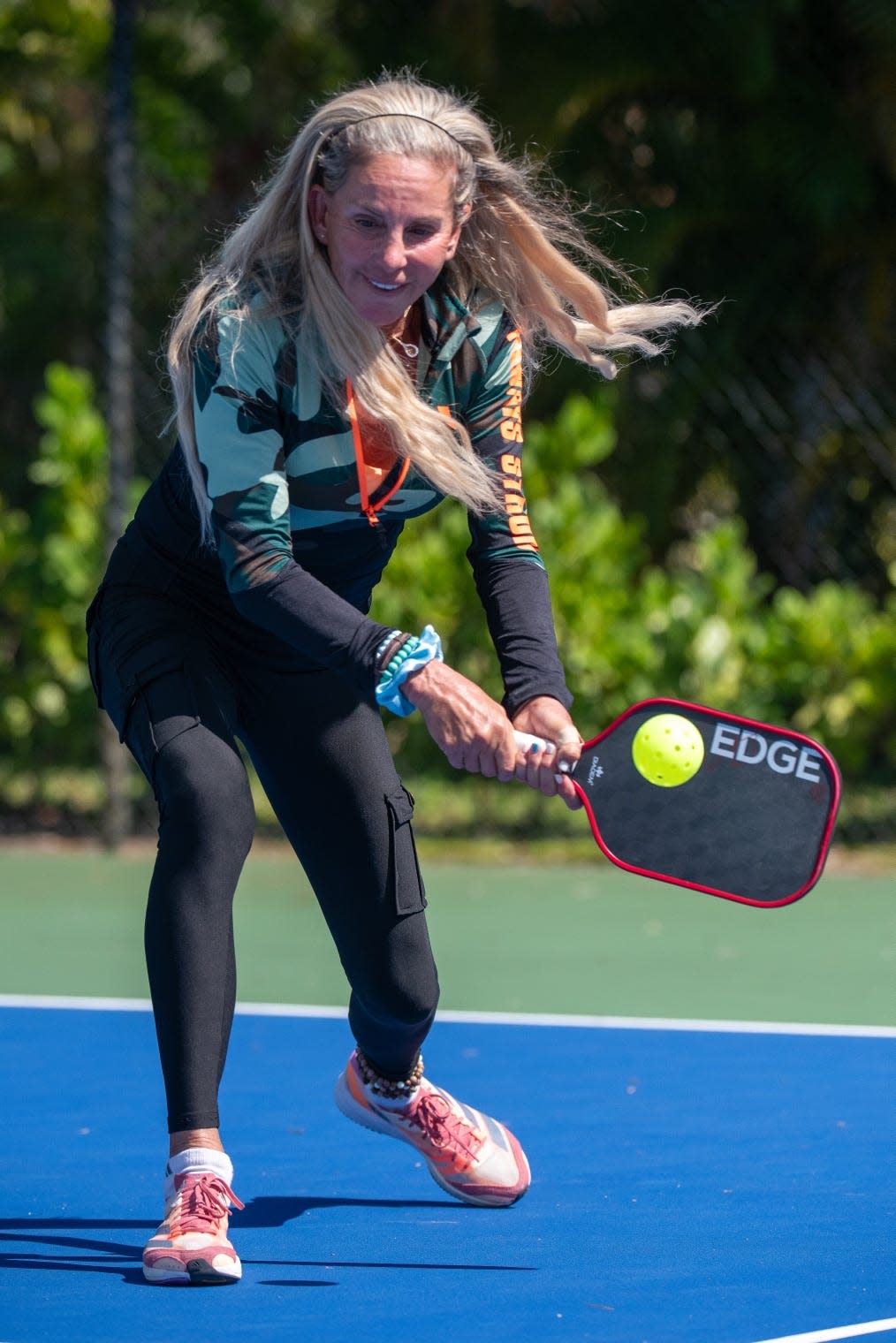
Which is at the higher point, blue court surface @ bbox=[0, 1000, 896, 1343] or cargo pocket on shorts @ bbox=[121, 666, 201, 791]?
cargo pocket on shorts @ bbox=[121, 666, 201, 791]

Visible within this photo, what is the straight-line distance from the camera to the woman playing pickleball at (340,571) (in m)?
3.69

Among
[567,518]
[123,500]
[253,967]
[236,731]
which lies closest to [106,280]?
[123,500]

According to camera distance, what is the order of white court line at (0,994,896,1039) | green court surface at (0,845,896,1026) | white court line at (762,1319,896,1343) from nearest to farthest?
white court line at (762,1319,896,1343) < white court line at (0,994,896,1039) < green court surface at (0,845,896,1026)

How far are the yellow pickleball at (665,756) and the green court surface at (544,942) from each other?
2.52 metres

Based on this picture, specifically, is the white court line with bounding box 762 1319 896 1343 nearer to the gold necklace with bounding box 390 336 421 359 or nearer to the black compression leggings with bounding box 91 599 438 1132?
the black compression leggings with bounding box 91 599 438 1132

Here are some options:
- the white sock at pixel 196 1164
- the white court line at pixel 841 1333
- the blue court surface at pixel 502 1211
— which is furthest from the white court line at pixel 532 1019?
the white court line at pixel 841 1333

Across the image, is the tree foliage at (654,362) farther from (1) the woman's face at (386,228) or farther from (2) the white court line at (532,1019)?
(1) the woman's face at (386,228)

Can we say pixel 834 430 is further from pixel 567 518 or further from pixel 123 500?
pixel 123 500

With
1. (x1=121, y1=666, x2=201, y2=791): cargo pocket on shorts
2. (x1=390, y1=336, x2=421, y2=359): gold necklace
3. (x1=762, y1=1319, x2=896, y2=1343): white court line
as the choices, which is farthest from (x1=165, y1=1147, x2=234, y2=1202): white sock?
(x1=390, y1=336, x2=421, y2=359): gold necklace

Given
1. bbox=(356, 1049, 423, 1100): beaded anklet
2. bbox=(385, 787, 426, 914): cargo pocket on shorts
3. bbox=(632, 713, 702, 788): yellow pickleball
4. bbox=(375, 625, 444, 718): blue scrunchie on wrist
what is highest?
bbox=(375, 625, 444, 718): blue scrunchie on wrist

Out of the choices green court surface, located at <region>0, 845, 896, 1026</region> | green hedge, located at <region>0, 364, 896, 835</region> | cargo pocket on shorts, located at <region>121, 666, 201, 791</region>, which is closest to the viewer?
cargo pocket on shorts, located at <region>121, 666, 201, 791</region>

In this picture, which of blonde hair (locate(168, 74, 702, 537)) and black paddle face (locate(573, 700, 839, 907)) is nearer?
blonde hair (locate(168, 74, 702, 537))

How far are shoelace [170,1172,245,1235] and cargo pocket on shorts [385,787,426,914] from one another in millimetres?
622

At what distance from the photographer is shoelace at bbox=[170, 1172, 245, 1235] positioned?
3680 millimetres
